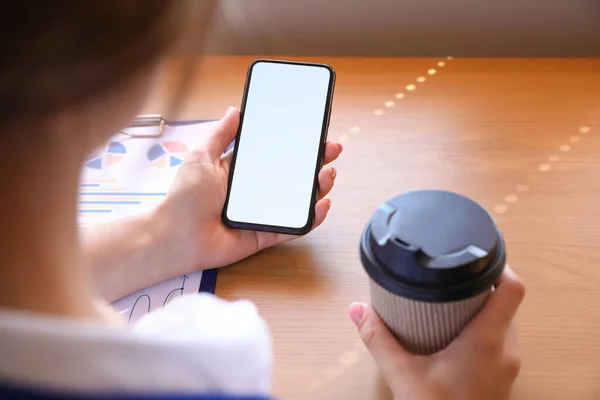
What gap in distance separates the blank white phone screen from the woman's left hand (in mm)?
12

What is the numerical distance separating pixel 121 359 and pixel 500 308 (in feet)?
0.90

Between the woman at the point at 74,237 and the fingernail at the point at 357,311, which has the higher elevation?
the woman at the point at 74,237

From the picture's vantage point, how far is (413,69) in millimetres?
768

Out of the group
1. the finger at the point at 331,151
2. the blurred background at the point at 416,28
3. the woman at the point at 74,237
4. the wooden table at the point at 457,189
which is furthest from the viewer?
the blurred background at the point at 416,28

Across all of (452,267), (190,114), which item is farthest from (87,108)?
(190,114)

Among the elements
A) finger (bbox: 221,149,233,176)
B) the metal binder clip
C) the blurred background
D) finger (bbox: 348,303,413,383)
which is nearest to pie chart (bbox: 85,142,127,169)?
the metal binder clip

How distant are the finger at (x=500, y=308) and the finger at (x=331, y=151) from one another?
21 cm

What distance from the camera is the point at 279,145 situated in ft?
2.02

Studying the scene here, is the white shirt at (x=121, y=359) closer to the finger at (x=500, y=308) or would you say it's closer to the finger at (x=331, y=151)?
the finger at (x=500, y=308)

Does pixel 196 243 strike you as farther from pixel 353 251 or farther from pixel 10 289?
pixel 10 289

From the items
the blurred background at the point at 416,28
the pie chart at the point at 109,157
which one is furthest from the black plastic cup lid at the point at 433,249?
the blurred background at the point at 416,28

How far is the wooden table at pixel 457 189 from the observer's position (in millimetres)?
510

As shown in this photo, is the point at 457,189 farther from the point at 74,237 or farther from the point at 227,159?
the point at 74,237

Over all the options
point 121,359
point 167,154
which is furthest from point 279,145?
point 121,359
